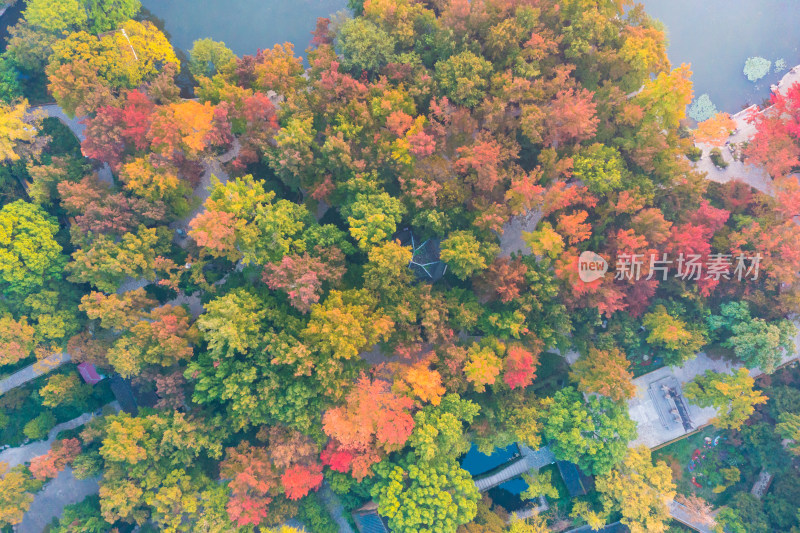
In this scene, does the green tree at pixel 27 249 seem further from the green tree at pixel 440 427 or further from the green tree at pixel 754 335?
the green tree at pixel 754 335

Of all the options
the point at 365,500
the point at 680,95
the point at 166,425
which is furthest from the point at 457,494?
the point at 680,95

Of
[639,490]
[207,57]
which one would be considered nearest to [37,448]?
[207,57]

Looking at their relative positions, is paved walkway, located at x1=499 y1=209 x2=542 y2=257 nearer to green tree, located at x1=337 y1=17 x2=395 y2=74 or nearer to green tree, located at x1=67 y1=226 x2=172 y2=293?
green tree, located at x1=337 y1=17 x2=395 y2=74

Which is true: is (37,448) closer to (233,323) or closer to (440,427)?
(233,323)

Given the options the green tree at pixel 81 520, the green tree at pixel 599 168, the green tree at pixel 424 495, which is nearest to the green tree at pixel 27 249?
the green tree at pixel 81 520

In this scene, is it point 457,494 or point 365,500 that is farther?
point 365,500

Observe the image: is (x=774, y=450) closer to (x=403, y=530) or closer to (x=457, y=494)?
(x=457, y=494)

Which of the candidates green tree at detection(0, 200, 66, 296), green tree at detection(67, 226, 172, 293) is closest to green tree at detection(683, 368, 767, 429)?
green tree at detection(67, 226, 172, 293)
